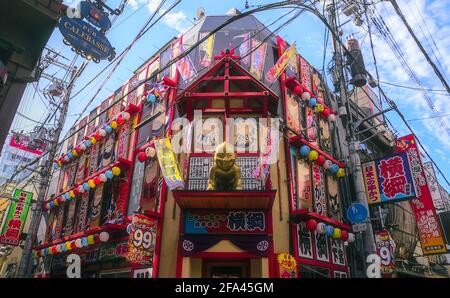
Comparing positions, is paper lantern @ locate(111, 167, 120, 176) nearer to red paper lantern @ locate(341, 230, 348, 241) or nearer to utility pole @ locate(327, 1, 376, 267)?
utility pole @ locate(327, 1, 376, 267)

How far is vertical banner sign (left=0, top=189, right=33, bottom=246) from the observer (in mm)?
16875

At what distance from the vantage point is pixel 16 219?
57.3ft

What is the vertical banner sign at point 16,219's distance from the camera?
1688 cm

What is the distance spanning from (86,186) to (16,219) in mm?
6047

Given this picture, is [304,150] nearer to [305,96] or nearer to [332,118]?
[305,96]

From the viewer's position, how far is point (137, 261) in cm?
914

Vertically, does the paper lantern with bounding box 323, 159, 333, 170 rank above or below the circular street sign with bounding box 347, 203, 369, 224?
above

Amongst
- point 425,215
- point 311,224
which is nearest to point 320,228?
point 311,224

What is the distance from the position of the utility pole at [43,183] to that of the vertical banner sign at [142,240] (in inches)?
238

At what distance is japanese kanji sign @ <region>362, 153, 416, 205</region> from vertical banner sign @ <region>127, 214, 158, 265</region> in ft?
26.0

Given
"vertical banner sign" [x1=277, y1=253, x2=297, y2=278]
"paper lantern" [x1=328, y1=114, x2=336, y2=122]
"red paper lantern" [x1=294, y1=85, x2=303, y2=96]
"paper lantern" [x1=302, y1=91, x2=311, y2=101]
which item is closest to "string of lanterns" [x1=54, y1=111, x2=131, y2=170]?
"red paper lantern" [x1=294, y1=85, x2=303, y2=96]

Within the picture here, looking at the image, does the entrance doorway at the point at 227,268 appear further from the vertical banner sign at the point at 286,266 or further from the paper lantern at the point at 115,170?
the paper lantern at the point at 115,170
